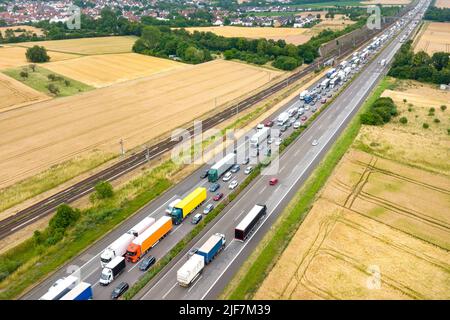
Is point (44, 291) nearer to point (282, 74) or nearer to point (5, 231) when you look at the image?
point (5, 231)

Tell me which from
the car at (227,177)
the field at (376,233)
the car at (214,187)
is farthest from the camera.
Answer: the car at (227,177)

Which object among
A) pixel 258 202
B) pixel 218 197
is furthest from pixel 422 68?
pixel 218 197

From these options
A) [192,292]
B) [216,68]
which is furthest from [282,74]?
[192,292]

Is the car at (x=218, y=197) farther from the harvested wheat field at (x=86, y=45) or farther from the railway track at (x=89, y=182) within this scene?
the harvested wheat field at (x=86, y=45)

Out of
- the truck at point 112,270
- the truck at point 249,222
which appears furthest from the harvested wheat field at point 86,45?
the truck at point 112,270

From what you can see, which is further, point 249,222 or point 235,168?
point 235,168

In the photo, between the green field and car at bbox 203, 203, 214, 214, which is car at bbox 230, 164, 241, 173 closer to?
car at bbox 203, 203, 214, 214

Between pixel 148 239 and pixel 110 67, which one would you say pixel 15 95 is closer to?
pixel 110 67
